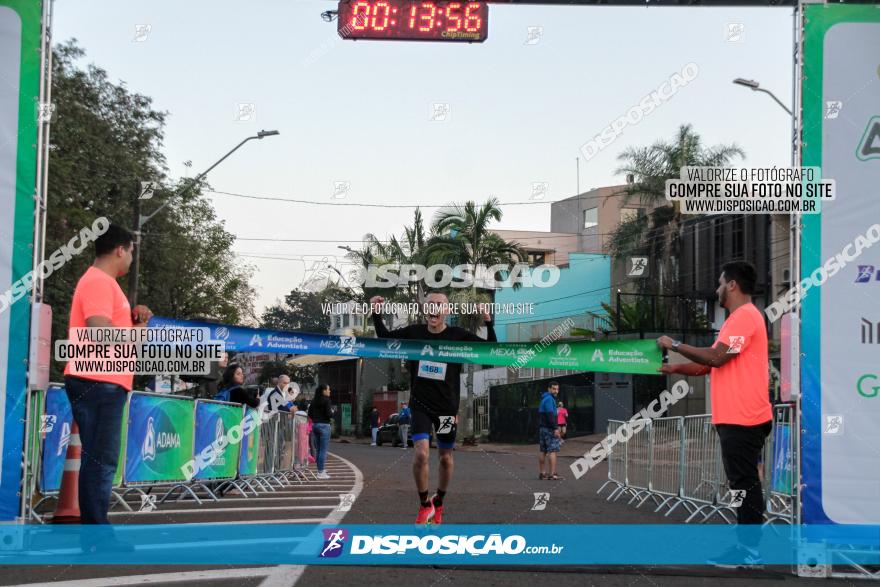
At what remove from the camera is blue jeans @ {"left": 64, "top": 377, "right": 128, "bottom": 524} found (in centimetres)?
617

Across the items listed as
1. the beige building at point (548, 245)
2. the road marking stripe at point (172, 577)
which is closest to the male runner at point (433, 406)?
the road marking stripe at point (172, 577)

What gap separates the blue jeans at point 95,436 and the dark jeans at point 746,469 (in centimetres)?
404

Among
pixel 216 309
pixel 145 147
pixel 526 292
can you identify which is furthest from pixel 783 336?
pixel 526 292

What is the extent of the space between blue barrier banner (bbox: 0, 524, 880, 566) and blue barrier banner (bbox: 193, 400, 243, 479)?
4.04 m

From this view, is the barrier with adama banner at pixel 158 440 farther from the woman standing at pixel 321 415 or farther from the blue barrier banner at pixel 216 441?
the woman standing at pixel 321 415

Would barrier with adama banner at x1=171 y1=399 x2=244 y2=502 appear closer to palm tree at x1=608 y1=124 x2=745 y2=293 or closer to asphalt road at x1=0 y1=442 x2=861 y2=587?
asphalt road at x1=0 y1=442 x2=861 y2=587

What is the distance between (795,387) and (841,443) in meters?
0.52

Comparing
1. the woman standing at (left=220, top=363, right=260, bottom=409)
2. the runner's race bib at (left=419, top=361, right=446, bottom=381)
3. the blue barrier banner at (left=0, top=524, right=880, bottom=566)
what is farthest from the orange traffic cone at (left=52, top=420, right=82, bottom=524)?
the woman standing at (left=220, top=363, right=260, bottom=409)

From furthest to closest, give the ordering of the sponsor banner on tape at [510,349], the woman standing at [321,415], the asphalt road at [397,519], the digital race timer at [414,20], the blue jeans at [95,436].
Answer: the woman standing at [321,415] < the sponsor banner on tape at [510,349] < the digital race timer at [414,20] < the blue jeans at [95,436] < the asphalt road at [397,519]

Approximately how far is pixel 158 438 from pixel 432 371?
410 cm

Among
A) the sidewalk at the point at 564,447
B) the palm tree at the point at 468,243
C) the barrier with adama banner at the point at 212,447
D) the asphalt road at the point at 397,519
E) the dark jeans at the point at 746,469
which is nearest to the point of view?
the asphalt road at the point at 397,519


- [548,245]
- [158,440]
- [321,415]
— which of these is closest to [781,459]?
[158,440]

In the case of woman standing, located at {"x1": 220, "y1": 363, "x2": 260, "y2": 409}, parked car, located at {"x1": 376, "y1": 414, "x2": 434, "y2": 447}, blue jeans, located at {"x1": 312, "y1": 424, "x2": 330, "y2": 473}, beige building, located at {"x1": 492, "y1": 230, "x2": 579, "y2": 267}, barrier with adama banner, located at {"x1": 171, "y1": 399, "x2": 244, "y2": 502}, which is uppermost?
beige building, located at {"x1": 492, "y1": 230, "x2": 579, "y2": 267}

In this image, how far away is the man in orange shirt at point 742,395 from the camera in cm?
669
